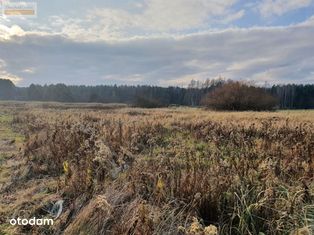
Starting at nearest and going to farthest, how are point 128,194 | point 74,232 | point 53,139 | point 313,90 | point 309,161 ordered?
point 74,232 → point 128,194 → point 309,161 → point 53,139 → point 313,90

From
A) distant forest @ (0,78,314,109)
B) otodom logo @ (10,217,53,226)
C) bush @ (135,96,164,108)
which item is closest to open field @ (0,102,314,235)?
otodom logo @ (10,217,53,226)

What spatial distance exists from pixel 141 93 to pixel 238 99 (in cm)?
7839

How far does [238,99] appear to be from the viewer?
5891 centimetres

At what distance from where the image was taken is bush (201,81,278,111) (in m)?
58.2

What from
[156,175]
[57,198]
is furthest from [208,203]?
[57,198]

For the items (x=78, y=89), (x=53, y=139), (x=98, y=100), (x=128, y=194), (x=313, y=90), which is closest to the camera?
(x=128, y=194)

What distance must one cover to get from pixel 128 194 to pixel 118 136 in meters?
5.02

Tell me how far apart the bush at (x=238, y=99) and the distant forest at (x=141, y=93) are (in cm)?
4092

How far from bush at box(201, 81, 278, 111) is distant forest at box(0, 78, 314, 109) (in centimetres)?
4092

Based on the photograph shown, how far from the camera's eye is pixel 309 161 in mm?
5668

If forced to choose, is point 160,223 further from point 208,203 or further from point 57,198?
point 57,198

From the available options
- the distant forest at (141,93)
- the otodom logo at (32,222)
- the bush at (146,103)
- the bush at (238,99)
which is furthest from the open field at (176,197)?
the distant forest at (141,93)

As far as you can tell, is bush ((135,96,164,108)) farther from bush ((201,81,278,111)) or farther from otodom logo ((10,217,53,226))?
otodom logo ((10,217,53,226))

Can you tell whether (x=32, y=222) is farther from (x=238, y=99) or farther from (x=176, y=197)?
(x=238, y=99)
